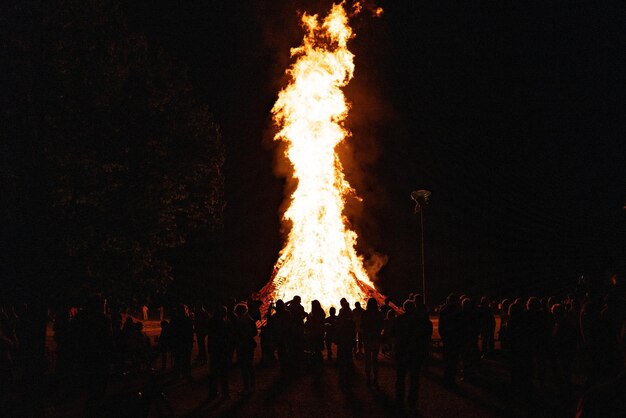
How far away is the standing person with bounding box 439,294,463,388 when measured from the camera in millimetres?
12633

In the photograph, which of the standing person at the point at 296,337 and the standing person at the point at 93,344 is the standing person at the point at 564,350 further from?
the standing person at the point at 93,344

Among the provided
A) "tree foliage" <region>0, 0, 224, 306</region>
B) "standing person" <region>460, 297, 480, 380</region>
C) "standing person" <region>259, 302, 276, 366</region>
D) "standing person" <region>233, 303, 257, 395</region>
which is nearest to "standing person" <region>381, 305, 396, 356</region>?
"standing person" <region>460, 297, 480, 380</region>

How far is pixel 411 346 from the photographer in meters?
9.87

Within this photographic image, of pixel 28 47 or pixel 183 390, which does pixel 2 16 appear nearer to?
pixel 28 47

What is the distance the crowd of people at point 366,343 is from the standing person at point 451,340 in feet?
0.07

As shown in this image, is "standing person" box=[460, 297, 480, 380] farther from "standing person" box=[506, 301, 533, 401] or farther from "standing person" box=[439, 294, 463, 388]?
"standing person" box=[506, 301, 533, 401]

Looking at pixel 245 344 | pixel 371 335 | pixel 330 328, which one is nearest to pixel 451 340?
pixel 371 335

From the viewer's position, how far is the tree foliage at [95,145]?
11688mm

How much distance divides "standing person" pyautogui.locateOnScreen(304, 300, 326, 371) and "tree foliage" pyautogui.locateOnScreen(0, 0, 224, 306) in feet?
13.1

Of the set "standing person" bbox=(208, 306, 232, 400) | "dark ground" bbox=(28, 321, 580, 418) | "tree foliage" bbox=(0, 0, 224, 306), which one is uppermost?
"tree foliage" bbox=(0, 0, 224, 306)

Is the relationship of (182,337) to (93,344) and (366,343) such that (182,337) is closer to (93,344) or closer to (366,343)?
(366,343)

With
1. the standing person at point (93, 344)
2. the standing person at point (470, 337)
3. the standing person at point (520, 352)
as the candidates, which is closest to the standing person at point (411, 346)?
the standing person at point (520, 352)

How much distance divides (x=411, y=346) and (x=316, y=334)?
5.83 meters

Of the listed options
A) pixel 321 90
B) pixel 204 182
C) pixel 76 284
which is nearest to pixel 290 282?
pixel 204 182
